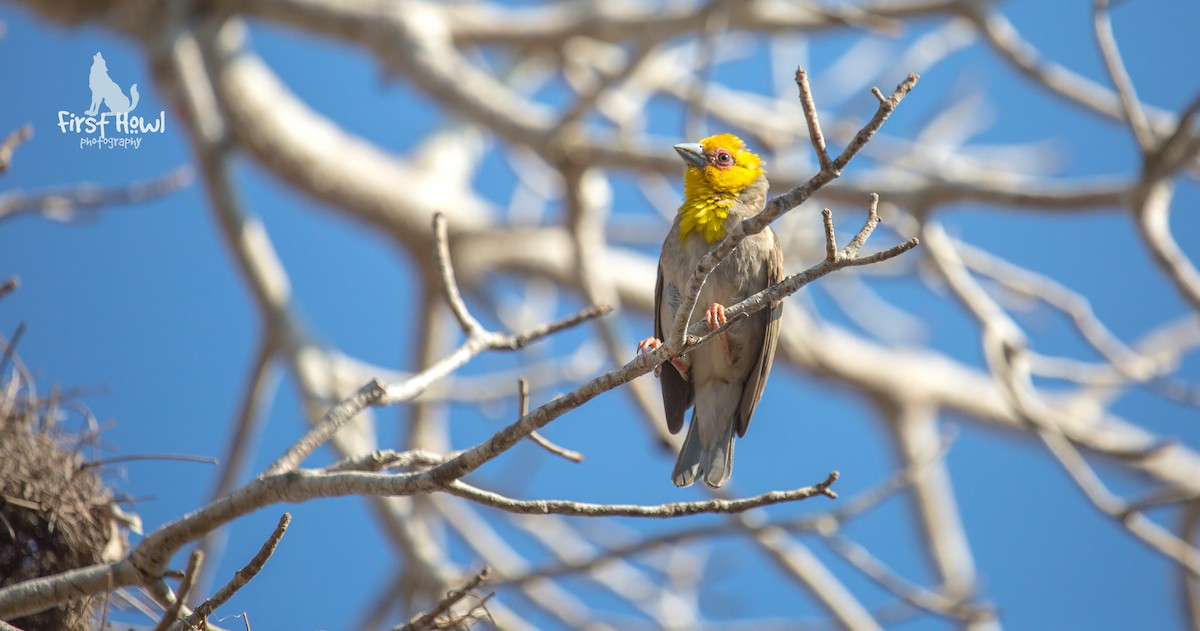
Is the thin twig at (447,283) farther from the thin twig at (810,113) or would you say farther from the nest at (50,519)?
the thin twig at (810,113)

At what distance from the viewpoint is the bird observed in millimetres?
4023

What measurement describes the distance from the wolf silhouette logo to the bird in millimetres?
3094

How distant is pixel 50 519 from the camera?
11.2 ft

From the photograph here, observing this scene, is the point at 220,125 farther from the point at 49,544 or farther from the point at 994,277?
the point at 994,277

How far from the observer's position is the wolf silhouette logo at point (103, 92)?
5.54 m

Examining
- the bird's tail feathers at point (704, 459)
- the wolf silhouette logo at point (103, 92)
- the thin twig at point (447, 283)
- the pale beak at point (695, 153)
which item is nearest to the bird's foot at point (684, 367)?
the bird's tail feathers at point (704, 459)

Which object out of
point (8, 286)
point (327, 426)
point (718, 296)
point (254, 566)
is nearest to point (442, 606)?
point (254, 566)

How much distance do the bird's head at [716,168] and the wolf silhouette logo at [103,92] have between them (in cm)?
309

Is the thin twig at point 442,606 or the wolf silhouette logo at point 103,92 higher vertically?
Answer: the wolf silhouette logo at point 103,92

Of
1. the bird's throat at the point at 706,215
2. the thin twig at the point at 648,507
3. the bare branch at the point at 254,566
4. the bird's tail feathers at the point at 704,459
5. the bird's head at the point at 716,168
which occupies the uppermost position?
the bird's head at the point at 716,168

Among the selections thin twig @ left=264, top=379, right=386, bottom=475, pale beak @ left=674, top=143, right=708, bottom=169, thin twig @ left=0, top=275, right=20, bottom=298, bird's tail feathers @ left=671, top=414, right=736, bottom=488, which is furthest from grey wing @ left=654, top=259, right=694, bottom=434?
thin twig @ left=0, top=275, right=20, bottom=298

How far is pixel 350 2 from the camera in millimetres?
7750

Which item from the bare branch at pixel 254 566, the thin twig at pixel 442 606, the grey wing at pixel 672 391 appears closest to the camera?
the bare branch at pixel 254 566

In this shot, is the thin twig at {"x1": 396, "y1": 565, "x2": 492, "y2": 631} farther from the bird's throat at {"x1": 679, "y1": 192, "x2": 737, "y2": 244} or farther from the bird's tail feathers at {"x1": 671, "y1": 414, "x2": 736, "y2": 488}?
the bird's throat at {"x1": 679, "y1": 192, "x2": 737, "y2": 244}
